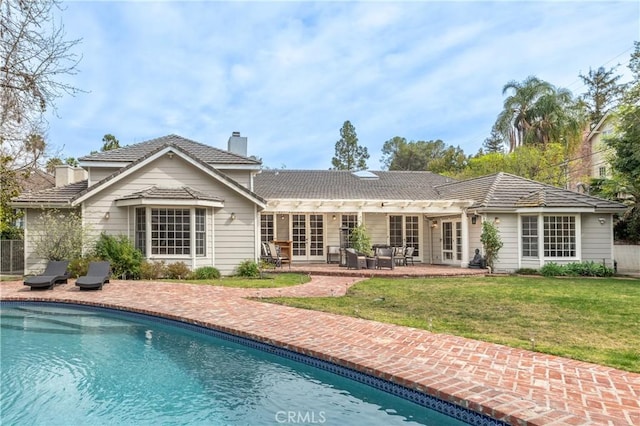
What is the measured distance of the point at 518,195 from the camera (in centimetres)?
2033

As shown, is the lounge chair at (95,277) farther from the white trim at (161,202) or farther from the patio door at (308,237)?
the patio door at (308,237)

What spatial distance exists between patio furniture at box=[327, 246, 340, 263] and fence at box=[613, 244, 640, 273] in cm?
1453

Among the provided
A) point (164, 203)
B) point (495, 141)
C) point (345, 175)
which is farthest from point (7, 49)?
point (495, 141)

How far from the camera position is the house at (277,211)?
1677cm

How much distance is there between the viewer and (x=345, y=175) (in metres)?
27.6

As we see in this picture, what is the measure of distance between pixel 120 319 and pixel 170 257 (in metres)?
6.30

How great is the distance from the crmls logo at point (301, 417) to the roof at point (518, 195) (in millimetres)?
15800

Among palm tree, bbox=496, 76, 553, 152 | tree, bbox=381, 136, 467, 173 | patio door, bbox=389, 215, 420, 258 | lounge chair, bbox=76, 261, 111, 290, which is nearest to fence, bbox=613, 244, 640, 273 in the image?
patio door, bbox=389, 215, 420, 258

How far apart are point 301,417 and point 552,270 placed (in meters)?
16.6

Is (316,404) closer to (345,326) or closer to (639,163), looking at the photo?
(345,326)

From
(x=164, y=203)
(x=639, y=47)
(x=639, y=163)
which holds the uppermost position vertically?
(x=639, y=47)

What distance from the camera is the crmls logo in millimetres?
5195

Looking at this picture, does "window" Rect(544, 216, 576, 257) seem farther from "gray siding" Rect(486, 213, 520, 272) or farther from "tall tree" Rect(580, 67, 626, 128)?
"tall tree" Rect(580, 67, 626, 128)

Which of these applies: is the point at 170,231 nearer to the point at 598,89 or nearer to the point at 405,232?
the point at 405,232
